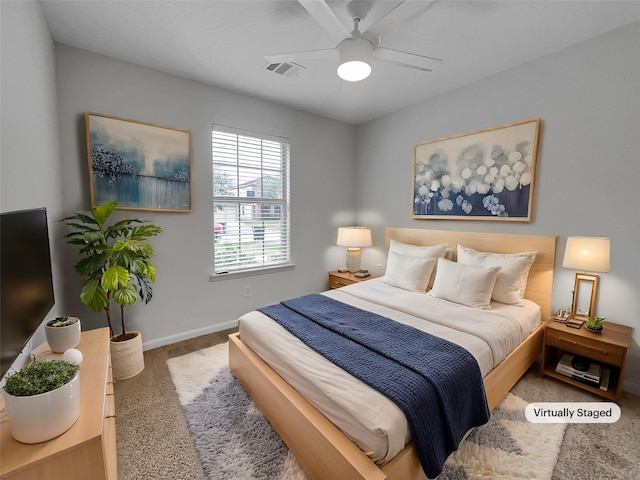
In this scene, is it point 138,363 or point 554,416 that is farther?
point 138,363

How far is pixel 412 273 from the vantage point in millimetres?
2891

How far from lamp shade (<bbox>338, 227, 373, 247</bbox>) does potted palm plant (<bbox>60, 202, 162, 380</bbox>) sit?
216 cm

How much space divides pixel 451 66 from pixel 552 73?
2.62 ft

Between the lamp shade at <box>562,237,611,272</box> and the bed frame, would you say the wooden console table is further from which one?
the lamp shade at <box>562,237,611,272</box>

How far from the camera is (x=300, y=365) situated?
64.2 inches

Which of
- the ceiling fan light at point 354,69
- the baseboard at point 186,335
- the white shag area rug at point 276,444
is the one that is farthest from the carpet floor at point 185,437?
the ceiling fan light at point 354,69

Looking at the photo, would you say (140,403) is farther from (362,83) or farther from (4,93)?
(362,83)

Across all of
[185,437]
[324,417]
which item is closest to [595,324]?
[324,417]

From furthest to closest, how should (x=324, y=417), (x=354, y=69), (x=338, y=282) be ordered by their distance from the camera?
(x=338, y=282) → (x=354, y=69) → (x=324, y=417)

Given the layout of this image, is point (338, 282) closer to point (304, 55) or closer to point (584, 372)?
point (584, 372)

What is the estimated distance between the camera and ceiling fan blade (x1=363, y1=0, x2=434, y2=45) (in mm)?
1376

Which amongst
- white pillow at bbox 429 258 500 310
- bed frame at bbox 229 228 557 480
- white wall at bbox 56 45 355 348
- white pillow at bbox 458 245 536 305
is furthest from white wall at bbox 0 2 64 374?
white pillow at bbox 458 245 536 305

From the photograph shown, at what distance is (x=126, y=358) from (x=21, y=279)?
1.47 m

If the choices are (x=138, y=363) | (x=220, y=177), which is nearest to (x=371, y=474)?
(x=138, y=363)
